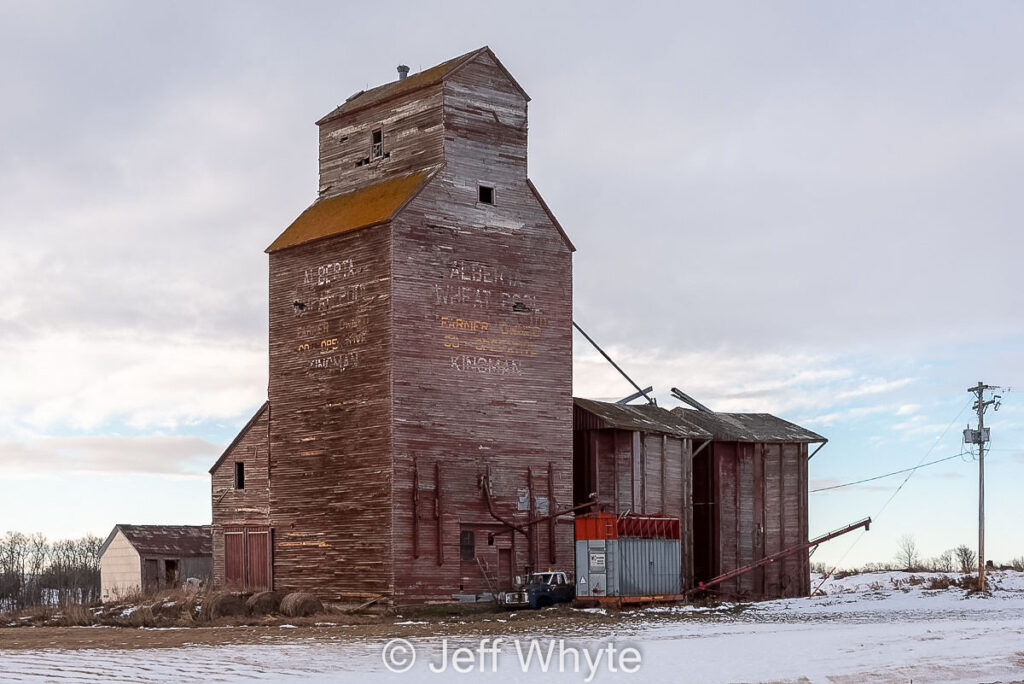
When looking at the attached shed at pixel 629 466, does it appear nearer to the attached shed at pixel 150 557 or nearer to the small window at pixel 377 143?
the small window at pixel 377 143

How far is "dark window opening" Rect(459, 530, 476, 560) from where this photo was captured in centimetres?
4638

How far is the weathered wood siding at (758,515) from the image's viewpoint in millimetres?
56531

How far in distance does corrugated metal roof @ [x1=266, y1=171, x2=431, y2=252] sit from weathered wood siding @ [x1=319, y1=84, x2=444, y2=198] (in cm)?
53

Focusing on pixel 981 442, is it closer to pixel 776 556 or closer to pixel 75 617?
pixel 776 556

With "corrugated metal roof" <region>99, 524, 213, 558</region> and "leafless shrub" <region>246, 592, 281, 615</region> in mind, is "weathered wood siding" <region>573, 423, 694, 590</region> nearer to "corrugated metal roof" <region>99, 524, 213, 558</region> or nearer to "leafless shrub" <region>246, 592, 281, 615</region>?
"leafless shrub" <region>246, 592, 281, 615</region>

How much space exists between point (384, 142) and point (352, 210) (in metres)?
3.11

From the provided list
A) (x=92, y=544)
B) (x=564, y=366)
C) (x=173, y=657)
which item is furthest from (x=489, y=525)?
(x=92, y=544)

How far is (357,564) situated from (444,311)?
28.8ft

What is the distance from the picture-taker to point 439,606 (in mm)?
44781

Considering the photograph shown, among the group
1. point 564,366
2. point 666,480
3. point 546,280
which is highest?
point 546,280

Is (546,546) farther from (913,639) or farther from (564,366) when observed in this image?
(913,639)

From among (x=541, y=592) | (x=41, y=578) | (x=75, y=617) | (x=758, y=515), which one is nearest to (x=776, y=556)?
(x=758, y=515)

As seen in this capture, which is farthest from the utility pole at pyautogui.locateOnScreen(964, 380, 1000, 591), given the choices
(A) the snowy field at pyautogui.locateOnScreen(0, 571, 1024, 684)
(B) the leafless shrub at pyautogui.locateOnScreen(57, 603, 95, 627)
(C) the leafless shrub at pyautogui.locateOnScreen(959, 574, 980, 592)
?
(B) the leafless shrub at pyautogui.locateOnScreen(57, 603, 95, 627)

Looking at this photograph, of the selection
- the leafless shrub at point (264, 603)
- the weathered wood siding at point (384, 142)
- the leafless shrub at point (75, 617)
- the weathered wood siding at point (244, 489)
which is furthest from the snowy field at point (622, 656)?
the weathered wood siding at point (384, 142)
